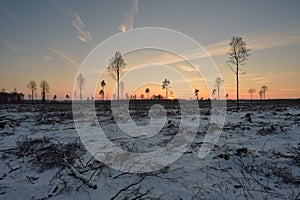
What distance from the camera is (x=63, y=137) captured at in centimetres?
693

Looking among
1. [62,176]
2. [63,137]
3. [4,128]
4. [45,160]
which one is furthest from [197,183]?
[4,128]

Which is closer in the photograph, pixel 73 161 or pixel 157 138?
pixel 73 161

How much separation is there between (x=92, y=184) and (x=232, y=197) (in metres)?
2.17

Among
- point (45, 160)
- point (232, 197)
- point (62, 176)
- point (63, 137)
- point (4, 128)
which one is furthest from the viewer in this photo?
point (4, 128)

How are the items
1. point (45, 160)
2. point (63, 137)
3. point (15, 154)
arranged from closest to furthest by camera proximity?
point (45, 160)
point (15, 154)
point (63, 137)

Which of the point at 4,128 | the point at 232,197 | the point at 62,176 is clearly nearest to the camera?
the point at 232,197

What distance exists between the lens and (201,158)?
15.5 ft

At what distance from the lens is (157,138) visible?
7039mm

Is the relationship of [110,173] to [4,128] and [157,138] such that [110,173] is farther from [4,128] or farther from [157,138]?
[4,128]

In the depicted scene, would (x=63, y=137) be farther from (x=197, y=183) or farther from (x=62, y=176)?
(x=197, y=183)

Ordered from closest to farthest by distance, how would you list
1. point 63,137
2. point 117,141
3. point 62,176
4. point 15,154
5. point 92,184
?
1. point 92,184
2. point 62,176
3. point 15,154
4. point 117,141
5. point 63,137

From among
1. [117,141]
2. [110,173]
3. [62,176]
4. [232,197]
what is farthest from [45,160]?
[232,197]

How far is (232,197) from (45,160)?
3.81m

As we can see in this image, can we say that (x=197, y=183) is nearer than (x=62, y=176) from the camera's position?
Yes
